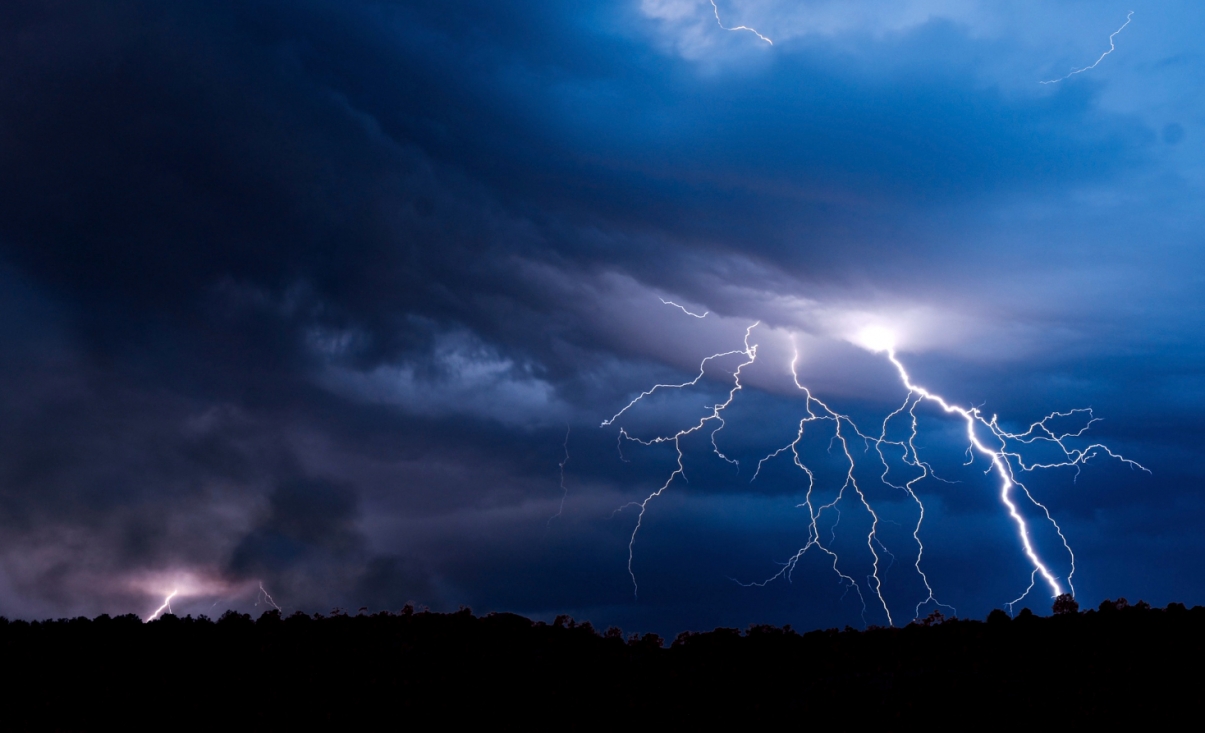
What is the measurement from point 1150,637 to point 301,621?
567 inches

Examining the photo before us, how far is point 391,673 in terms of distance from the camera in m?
13.7

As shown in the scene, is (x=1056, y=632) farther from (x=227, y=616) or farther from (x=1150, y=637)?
(x=227, y=616)

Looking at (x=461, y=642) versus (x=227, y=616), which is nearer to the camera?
(x=461, y=642)

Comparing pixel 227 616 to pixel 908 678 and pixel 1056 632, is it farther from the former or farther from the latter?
pixel 1056 632

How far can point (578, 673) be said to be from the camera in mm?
13844

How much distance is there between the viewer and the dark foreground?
11930mm

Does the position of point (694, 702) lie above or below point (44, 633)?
below

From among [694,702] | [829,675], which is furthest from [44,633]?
[829,675]

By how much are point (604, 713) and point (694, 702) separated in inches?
54.7

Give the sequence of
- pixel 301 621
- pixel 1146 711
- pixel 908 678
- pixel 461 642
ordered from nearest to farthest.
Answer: pixel 1146 711, pixel 908 678, pixel 461 642, pixel 301 621

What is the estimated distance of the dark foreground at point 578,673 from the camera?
11.9 meters

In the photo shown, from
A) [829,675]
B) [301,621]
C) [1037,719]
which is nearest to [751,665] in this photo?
[829,675]

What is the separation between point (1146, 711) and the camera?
1102 cm

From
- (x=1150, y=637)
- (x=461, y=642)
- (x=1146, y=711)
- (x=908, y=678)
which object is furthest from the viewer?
(x=461, y=642)
